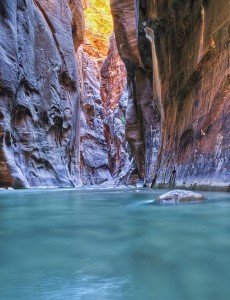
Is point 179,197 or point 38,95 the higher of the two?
point 38,95

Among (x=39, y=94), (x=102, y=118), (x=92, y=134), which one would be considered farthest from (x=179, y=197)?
(x=102, y=118)

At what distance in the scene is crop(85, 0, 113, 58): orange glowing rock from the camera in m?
64.1

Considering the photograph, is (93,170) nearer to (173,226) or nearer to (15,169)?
(15,169)

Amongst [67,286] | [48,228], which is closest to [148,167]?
[48,228]

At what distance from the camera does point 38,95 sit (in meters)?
26.3

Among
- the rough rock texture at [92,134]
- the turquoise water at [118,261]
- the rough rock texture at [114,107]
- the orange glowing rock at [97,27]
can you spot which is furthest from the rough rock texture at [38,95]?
the orange glowing rock at [97,27]

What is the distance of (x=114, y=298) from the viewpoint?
148 cm

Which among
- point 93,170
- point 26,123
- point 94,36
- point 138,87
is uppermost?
point 94,36

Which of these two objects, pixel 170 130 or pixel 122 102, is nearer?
pixel 170 130

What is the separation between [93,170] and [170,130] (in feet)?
127

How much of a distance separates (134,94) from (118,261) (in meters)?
23.8

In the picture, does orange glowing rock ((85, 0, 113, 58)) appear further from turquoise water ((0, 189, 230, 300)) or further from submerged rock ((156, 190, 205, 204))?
turquoise water ((0, 189, 230, 300))

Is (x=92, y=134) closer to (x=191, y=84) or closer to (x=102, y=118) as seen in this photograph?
(x=102, y=118)

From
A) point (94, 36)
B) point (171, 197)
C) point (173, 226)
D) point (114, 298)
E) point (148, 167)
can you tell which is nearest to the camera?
point (114, 298)
